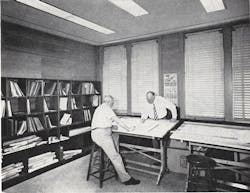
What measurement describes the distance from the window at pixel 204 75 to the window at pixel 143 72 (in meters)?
0.76

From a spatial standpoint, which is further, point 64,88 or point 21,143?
point 64,88

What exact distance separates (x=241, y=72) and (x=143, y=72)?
6.86 ft

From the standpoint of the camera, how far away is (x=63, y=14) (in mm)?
3418

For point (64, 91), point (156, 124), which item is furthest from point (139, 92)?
point (64, 91)

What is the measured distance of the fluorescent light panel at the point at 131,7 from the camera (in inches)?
118

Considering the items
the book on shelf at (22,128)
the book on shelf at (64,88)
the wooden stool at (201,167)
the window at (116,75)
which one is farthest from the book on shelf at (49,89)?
the wooden stool at (201,167)

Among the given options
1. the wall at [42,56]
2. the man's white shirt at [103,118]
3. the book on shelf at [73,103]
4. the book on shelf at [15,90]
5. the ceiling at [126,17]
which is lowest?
the man's white shirt at [103,118]

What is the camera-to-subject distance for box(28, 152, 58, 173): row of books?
12.3 ft

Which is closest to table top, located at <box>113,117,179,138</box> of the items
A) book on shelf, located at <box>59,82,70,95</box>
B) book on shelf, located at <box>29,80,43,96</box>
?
book on shelf, located at <box>59,82,70,95</box>

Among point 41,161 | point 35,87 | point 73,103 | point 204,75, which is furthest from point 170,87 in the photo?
point 41,161

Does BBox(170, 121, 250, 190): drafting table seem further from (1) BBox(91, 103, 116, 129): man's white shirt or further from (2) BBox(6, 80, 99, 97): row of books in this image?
(2) BBox(6, 80, 99, 97): row of books

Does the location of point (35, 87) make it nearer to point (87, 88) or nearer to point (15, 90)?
point (15, 90)

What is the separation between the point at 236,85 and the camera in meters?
3.86

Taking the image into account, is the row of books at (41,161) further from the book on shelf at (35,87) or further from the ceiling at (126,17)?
the ceiling at (126,17)
